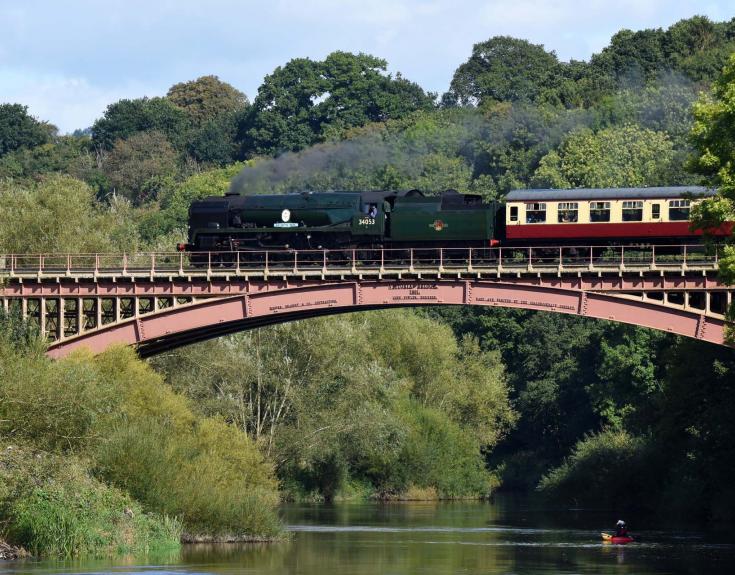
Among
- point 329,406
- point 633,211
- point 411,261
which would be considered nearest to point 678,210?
point 633,211

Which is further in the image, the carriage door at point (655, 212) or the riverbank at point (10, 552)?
the carriage door at point (655, 212)

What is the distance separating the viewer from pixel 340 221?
284ft

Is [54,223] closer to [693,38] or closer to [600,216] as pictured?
[600,216]

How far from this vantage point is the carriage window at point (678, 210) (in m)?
80.6

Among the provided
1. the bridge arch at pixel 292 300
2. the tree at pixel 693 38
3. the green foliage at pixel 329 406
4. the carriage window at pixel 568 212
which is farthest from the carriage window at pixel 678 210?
the tree at pixel 693 38

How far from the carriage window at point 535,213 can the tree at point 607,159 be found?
58917mm

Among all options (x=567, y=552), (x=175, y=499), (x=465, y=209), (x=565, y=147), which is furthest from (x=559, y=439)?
(x=175, y=499)

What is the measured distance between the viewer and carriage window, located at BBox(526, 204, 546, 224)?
82.7 metres

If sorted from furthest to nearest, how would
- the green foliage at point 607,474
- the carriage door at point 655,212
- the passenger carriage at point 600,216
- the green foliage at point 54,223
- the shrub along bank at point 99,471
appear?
the green foliage at point 54,223 < the green foliage at point 607,474 < the carriage door at point 655,212 < the passenger carriage at point 600,216 < the shrub along bank at point 99,471

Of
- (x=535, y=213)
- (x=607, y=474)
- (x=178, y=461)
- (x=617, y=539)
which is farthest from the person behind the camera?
(x=607, y=474)

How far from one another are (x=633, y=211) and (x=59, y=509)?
1304 inches

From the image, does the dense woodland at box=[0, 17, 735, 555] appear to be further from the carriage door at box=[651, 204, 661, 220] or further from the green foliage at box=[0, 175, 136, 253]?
the carriage door at box=[651, 204, 661, 220]

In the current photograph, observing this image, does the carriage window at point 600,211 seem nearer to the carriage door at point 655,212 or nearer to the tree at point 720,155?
the carriage door at point 655,212

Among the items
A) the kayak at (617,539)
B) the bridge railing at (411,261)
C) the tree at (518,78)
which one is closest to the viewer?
the kayak at (617,539)
